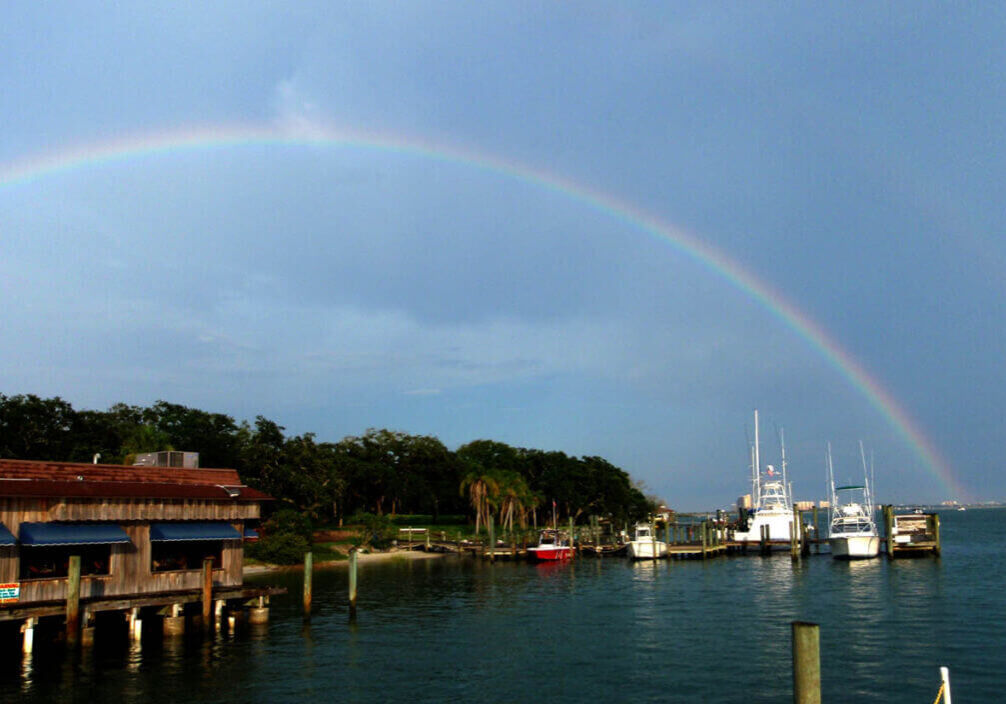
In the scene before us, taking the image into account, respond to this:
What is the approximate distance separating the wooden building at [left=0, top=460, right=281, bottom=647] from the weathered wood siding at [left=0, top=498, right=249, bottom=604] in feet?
0.13

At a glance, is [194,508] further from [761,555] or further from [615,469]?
[615,469]

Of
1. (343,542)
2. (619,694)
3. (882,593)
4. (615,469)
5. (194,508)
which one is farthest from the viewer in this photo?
(615,469)

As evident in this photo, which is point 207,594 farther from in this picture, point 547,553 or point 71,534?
point 547,553

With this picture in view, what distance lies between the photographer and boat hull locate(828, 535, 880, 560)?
83.1 meters

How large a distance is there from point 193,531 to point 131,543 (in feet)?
8.89

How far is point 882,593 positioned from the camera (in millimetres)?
57031

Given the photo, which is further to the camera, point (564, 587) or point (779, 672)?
point (564, 587)

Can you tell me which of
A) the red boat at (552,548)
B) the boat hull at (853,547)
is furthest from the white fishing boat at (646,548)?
the boat hull at (853,547)

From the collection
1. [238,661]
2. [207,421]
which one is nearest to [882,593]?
[238,661]

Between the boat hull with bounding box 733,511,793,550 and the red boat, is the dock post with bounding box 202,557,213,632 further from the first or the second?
the boat hull with bounding box 733,511,793,550

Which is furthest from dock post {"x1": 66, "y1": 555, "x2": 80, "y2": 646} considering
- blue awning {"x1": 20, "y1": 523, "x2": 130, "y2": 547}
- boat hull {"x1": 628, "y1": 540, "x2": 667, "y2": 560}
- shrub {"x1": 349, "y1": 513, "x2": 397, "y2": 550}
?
boat hull {"x1": 628, "y1": 540, "x2": 667, "y2": 560}

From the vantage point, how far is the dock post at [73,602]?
32.3 m

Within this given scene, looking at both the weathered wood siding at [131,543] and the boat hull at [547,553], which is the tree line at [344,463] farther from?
→ the weathered wood siding at [131,543]

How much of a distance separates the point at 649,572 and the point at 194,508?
49.8 meters
